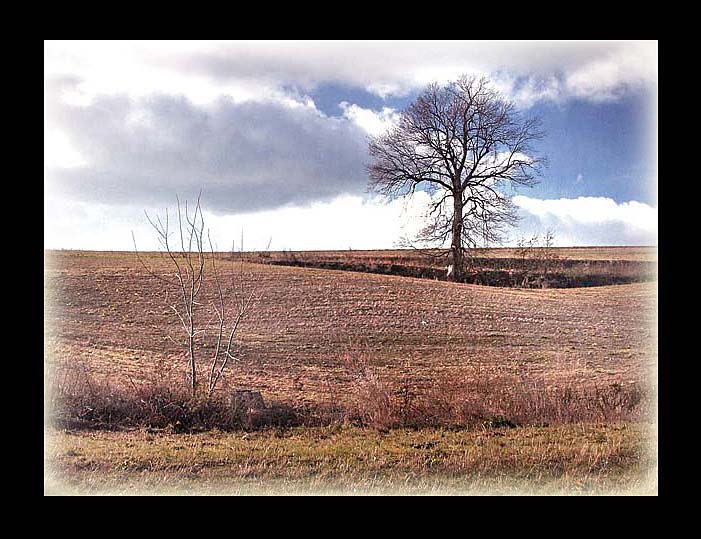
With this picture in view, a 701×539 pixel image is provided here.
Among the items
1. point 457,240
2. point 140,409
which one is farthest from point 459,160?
point 140,409

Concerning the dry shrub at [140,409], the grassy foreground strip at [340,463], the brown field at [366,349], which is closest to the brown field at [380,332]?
the brown field at [366,349]

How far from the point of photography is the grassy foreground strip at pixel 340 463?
6.18 m

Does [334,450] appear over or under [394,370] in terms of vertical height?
under

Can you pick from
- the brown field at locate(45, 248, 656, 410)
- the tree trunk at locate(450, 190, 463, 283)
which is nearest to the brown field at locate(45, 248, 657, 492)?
the brown field at locate(45, 248, 656, 410)

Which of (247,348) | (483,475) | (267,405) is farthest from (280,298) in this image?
(483,475)

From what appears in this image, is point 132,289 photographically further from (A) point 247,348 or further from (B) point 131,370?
(A) point 247,348

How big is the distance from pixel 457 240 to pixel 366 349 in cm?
148

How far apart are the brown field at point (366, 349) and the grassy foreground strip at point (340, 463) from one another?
0.06 ft

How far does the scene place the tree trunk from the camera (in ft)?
21.9

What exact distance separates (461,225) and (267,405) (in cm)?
270

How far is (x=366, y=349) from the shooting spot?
22.0 feet

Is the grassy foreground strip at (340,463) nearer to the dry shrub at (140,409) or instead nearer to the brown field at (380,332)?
the dry shrub at (140,409)
